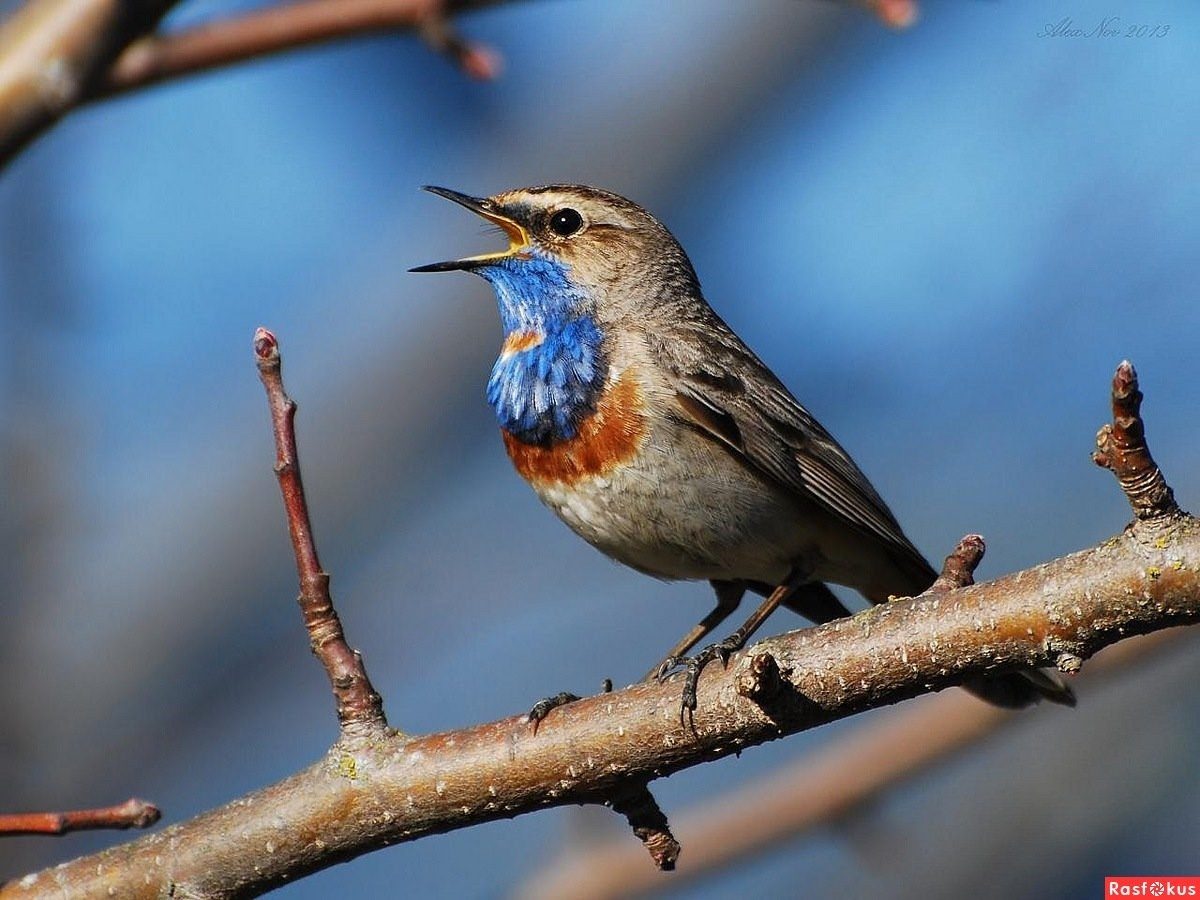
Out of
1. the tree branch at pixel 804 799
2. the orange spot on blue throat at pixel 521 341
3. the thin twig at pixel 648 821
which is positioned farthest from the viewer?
the orange spot on blue throat at pixel 521 341

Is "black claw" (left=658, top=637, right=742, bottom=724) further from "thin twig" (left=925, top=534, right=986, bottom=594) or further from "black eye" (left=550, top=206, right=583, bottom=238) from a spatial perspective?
"black eye" (left=550, top=206, right=583, bottom=238)

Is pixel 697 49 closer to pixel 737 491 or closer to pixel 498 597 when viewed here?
pixel 498 597

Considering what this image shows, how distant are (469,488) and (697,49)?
11.7 feet

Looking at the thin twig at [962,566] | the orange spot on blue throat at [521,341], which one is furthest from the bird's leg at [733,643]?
the orange spot on blue throat at [521,341]

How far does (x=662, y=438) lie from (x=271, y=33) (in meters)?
2.33

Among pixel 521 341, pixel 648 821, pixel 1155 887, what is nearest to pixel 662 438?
pixel 521 341

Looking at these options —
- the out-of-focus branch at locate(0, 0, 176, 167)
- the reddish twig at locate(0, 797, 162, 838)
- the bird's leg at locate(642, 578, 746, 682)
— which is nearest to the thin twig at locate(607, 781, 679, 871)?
the reddish twig at locate(0, 797, 162, 838)

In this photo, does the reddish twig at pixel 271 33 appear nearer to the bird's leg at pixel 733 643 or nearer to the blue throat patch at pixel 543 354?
the bird's leg at pixel 733 643

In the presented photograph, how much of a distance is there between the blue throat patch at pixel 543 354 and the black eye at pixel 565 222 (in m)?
0.18

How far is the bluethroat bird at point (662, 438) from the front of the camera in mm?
5535

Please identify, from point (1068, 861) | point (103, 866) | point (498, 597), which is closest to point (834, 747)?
point (103, 866)

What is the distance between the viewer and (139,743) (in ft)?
32.2

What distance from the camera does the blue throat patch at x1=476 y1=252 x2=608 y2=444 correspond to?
5664mm

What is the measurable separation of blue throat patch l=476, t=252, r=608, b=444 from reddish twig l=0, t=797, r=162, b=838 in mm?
2302
